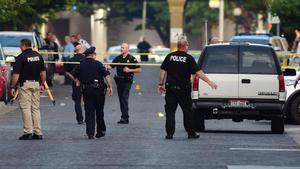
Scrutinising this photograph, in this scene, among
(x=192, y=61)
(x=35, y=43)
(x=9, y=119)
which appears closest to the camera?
(x=192, y=61)

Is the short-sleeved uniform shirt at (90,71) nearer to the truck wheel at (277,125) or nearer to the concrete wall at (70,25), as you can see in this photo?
the truck wheel at (277,125)

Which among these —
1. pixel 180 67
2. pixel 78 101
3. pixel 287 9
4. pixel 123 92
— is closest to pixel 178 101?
pixel 180 67

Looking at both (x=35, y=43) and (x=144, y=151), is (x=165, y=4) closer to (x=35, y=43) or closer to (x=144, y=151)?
(x=35, y=43)

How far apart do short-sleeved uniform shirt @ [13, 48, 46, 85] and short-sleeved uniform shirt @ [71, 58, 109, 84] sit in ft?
2.48

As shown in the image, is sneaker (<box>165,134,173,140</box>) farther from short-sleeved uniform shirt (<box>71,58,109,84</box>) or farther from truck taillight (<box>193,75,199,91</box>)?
truck taillight (<box>193,75,199,91</box>)

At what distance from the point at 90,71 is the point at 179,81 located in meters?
1.60

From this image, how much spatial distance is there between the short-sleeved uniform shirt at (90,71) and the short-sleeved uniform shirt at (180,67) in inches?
44.1

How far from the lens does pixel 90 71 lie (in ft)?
69.4

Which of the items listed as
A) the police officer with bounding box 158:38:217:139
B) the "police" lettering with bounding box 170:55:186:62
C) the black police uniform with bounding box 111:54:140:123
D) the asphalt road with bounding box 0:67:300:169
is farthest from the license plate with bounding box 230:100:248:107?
the black police uniform with bounding box 111:54:140:123

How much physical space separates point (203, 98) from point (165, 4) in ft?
255

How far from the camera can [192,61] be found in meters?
20.9

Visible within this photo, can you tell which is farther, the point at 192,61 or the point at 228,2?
the point at 228,2

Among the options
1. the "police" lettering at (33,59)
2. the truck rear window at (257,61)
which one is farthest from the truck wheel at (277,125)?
the "police" lettering at (33,59)

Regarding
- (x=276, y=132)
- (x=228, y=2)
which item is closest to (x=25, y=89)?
(x=276, y=132)
